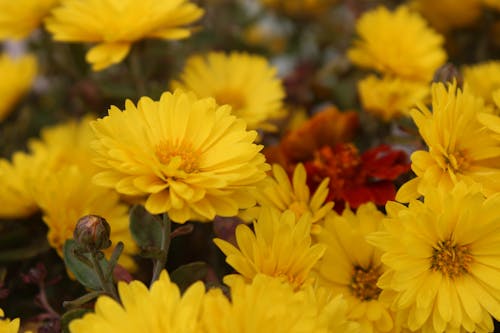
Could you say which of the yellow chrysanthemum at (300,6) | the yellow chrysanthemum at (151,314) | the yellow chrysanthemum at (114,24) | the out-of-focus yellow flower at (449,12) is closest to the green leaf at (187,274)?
the yellow chrysanthemum at (151,314)

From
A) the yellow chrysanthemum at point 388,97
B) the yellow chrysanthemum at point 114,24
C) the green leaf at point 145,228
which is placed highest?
the yellow chrysanthemum at point 114,24

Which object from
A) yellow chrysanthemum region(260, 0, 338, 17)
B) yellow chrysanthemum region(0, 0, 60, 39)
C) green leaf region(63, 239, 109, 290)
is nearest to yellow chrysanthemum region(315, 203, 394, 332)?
green leaf region(63, 239, 109, 290)

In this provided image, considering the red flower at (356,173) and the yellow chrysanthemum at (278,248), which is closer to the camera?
the yellow chrysanthemum at (278,248)

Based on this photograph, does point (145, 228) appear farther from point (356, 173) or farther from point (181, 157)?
point (356, 173)

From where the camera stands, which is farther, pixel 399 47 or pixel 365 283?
pixel 399 47

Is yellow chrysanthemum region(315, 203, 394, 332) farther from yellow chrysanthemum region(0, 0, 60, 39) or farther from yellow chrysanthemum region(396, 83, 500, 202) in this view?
yellow chrysanthemum region(0, 0, 60, 39)

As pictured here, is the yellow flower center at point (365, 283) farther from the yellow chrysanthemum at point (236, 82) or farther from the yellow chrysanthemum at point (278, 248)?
the yellow chrysanthemum at point (236, 82)

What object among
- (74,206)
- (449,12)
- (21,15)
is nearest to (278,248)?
(74,206)
